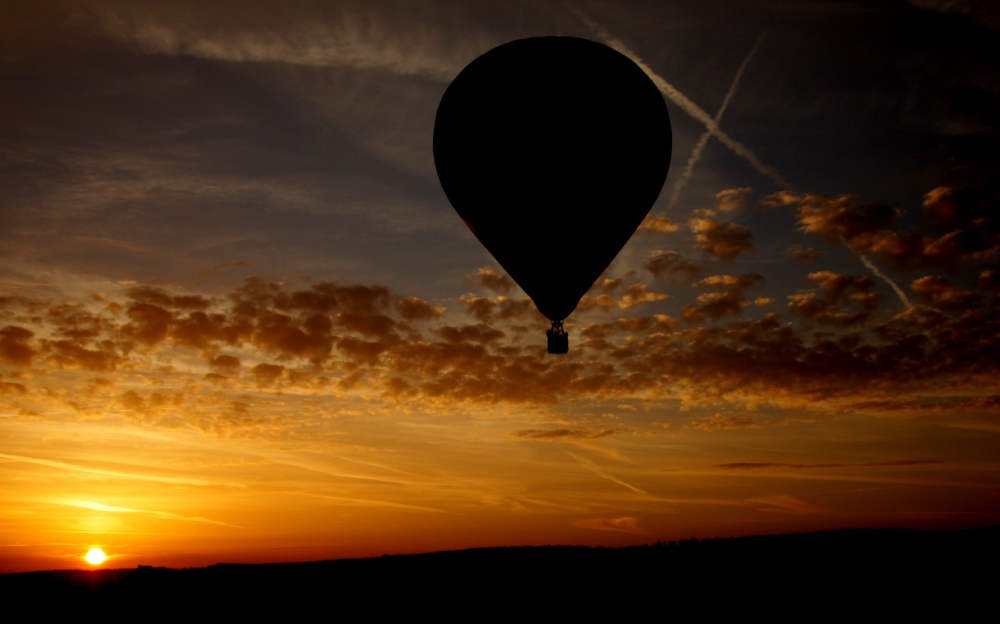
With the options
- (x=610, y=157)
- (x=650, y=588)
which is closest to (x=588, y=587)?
(x=650, y=588)

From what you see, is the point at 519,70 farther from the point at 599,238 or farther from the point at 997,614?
the point at 997,614

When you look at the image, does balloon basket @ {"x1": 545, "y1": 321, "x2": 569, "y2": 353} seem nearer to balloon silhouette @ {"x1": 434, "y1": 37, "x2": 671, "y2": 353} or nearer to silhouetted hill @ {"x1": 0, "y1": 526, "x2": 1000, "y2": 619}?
balloon silhouette @ {"x1": 434, "y1": 37, "x2": 671, "y2": 353}

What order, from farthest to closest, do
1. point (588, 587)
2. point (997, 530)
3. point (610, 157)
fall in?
point (997, 530)
point (610, 157)
point (588, 587)

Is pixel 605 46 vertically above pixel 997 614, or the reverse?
pixel 605 46

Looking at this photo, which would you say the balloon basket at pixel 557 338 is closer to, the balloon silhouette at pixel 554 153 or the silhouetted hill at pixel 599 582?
the balloon silhouette at pixel 554 153

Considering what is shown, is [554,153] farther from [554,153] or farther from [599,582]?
[599,582]

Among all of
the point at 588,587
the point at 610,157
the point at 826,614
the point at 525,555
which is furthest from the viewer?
the point at 525,555

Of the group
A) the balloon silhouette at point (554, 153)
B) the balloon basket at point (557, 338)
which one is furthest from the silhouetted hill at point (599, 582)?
the balloon silhouette at point (554, 153)
